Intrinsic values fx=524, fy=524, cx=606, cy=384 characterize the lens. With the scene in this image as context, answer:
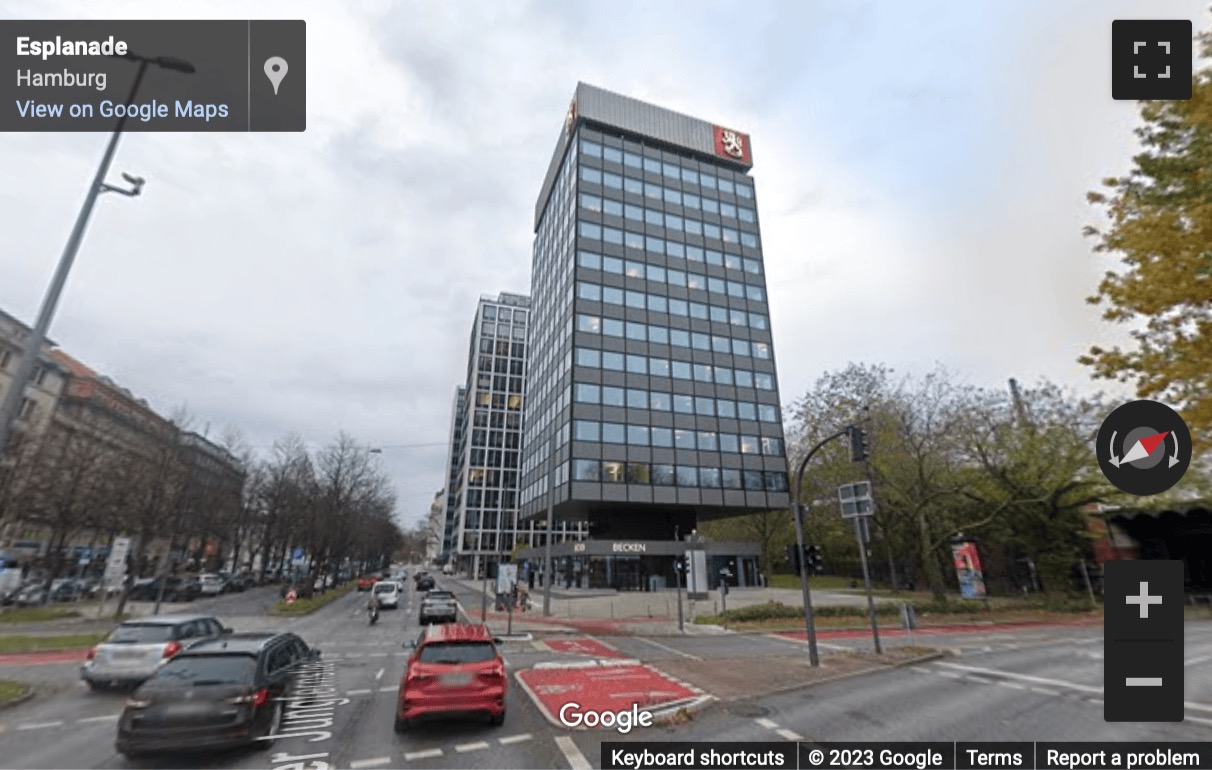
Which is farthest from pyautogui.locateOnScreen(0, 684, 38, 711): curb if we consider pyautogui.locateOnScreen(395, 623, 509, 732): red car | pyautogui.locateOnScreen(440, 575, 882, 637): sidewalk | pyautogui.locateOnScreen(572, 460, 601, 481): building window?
pyautogui.locateOnScreen(572, 460, 601, 481): building window

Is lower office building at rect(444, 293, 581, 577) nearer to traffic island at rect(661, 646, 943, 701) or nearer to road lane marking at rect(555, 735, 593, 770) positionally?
traffic island at rect(661, 646, 943, 701)

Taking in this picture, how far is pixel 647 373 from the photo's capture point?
48156 mm

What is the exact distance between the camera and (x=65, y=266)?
8469mm

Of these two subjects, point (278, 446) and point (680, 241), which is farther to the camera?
point (680, 241)

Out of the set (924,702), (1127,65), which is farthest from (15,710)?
(1127,65)

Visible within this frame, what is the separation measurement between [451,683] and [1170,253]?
12726mm

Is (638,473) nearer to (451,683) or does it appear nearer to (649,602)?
(649,602)

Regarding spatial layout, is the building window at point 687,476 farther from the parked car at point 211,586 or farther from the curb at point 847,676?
the parked car at point 211,586

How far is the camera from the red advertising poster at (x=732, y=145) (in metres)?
62.9

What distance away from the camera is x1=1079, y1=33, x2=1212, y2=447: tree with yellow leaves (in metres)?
7.25

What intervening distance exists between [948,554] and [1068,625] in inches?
619

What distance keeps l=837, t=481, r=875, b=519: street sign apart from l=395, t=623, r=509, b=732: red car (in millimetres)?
11623

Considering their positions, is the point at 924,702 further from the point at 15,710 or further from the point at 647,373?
the point at 647,373

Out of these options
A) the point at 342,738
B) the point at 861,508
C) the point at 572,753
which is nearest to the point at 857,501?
the point at 861,508
